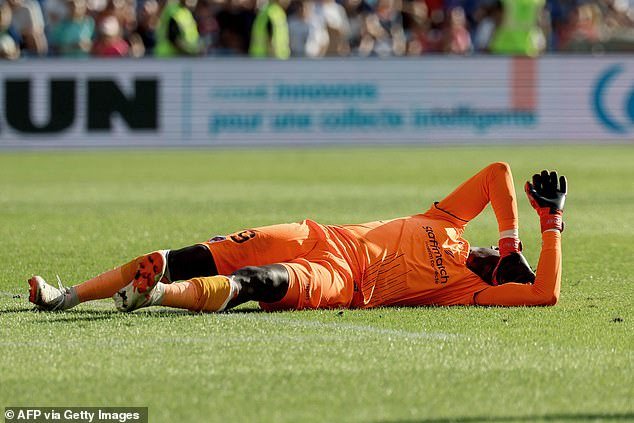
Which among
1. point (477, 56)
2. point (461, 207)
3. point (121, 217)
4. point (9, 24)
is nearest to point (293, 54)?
point (477, 56)

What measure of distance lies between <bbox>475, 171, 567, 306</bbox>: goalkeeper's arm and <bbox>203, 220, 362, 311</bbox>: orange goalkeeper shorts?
0.92 metres

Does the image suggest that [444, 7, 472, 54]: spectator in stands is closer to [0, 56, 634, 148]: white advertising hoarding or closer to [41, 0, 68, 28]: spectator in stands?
[0, 56, 634, 148]: white advertising hoarding

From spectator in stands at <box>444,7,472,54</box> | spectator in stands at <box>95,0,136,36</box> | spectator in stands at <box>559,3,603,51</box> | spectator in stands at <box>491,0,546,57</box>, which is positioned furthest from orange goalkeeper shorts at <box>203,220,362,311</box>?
spectator in stands at <box>444,7,472,54</box>

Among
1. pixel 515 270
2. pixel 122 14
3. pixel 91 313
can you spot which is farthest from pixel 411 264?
pixel 122 14

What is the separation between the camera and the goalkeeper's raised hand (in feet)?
27.0

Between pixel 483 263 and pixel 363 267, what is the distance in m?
0.82

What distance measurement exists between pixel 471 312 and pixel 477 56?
18.2 meters

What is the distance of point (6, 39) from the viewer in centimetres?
2489

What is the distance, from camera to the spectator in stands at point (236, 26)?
27.4 meters

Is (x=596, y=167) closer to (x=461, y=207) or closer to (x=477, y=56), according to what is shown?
(x=477, y=56)

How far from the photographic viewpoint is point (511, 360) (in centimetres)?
649

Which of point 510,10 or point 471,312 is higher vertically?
point 510,10

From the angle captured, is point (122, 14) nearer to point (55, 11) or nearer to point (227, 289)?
point (55, 11)

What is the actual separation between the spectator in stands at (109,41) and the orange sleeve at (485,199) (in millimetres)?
17891
